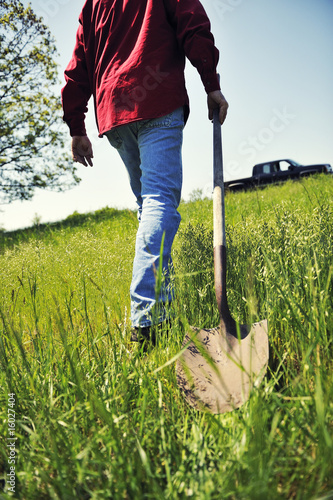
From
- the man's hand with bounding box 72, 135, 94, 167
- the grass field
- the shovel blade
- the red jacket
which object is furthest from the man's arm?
the shovel blade

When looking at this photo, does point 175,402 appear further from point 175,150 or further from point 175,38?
point 175,38

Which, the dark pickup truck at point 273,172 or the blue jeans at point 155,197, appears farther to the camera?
the dark pickup truck at point 273,172

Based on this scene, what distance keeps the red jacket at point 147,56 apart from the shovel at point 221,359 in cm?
75

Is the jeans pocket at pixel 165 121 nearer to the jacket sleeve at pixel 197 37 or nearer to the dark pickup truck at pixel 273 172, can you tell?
the jacket sleeve at pixel 197 37

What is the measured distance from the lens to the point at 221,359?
125 cm

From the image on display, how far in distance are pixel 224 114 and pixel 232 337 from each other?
134 cm

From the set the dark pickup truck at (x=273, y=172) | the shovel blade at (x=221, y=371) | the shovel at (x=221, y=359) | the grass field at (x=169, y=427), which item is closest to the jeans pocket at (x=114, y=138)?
the shovel at (x=221, y=359)

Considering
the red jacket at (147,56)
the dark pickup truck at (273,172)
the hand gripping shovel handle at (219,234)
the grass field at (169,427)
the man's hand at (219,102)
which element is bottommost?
the grass field at (169,427)

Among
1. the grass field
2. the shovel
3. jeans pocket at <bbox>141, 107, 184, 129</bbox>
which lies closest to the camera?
the grass field

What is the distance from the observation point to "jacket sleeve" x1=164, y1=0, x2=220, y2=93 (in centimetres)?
189

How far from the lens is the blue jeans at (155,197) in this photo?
5.38ft

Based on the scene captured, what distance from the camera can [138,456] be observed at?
797 mm

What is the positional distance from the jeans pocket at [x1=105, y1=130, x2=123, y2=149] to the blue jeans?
0.06m

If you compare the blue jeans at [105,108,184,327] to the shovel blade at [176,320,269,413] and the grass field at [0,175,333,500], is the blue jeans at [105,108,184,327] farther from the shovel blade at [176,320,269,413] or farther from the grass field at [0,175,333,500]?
the shovel blade at [176,320,269,413]
